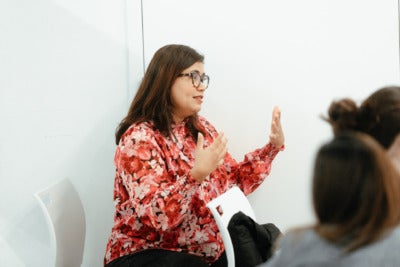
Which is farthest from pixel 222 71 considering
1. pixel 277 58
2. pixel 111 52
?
pixel 111 52

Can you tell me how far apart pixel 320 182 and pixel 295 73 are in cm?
155

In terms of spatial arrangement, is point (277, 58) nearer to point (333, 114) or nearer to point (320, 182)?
point (333, 114)

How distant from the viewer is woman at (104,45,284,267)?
1903 mm

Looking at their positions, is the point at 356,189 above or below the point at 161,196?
above

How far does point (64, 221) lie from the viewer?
2.18 meters

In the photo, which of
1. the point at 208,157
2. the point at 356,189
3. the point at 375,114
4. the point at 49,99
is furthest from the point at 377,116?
the point at 49,99

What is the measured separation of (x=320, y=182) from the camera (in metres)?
0.96

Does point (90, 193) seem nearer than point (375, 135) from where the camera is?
No

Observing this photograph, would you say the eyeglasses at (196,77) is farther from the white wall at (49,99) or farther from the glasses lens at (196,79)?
the white wall at (49,99)

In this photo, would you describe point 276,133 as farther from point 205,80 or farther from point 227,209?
point 227,209

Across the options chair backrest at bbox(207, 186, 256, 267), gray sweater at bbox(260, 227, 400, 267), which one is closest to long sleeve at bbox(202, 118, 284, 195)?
chair backrest at bbox(207, 186, 256, 267)

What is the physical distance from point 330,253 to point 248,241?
906mm

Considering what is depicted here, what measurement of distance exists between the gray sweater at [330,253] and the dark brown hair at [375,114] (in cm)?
35

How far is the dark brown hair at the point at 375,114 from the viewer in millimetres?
1263
